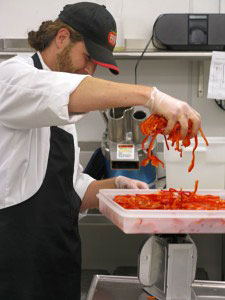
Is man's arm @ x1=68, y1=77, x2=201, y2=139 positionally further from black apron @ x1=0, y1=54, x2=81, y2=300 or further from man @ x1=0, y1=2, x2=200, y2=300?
black apron @ x1=0, y1=54, x2=81, y2=300

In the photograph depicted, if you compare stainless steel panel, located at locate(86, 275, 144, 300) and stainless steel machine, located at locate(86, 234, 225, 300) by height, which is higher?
stainless steel machine, located at locate(86, 234, 225, 300)

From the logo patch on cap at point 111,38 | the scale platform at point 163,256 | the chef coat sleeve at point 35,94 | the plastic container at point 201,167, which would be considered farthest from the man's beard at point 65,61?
the plastic container at point 201,167

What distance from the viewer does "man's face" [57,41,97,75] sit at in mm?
1598

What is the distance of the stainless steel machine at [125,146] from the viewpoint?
245 cm

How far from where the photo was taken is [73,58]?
63.1 inches

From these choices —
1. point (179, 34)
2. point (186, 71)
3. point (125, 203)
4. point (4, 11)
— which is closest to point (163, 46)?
point (179, 34)

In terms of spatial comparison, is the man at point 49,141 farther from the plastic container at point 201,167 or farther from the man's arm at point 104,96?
the plastic container at point 201,167

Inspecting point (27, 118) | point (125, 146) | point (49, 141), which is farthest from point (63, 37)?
point (125, 146)

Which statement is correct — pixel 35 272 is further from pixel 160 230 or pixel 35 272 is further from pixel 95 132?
pixel 95 132

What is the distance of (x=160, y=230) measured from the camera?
1117 millimetres

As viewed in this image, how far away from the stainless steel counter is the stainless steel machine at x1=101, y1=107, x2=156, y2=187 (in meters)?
0.97

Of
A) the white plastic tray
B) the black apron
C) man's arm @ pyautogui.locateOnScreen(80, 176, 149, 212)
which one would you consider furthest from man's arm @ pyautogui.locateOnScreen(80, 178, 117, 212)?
the white plastic tray

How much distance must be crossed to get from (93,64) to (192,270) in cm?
81

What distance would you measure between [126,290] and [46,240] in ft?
1.03
